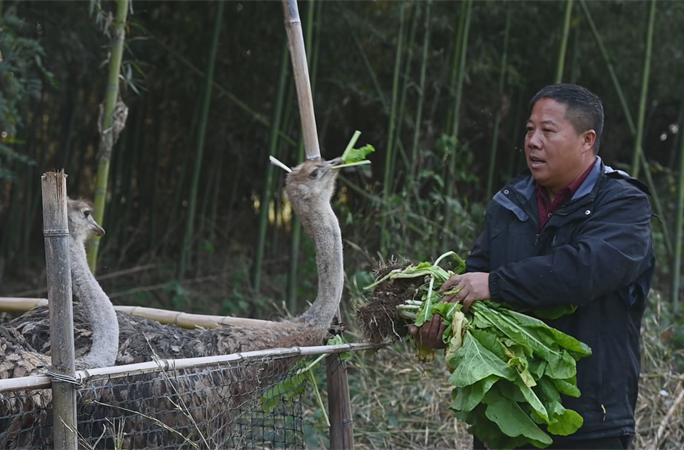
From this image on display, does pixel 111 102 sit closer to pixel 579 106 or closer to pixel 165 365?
pixel 165 365

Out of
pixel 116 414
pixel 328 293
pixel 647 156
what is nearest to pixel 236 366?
pixel 116 414

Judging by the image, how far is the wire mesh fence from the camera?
2.85 meters

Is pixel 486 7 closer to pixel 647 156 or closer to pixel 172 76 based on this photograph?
pixel 172 76

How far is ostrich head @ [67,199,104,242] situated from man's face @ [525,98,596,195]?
191cm

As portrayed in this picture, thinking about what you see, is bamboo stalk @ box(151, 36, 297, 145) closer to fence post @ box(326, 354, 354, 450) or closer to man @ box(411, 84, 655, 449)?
fence post @ box(326, 354, 354, 450)

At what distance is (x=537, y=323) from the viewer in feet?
9.36

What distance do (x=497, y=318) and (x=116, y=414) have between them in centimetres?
142

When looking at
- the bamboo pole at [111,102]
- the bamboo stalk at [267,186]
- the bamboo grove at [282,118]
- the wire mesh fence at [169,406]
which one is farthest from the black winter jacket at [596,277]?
the bamboo stalk at [267,186]

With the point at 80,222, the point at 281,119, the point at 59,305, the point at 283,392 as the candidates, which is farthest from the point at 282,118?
the point at 59,305

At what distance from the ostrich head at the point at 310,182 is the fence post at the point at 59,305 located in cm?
157

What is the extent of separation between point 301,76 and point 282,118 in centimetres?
497

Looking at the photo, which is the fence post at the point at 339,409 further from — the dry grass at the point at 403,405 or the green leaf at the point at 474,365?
the dry grass at the point at 403,405

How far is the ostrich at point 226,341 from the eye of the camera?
317 cm

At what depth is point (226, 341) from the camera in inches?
142
